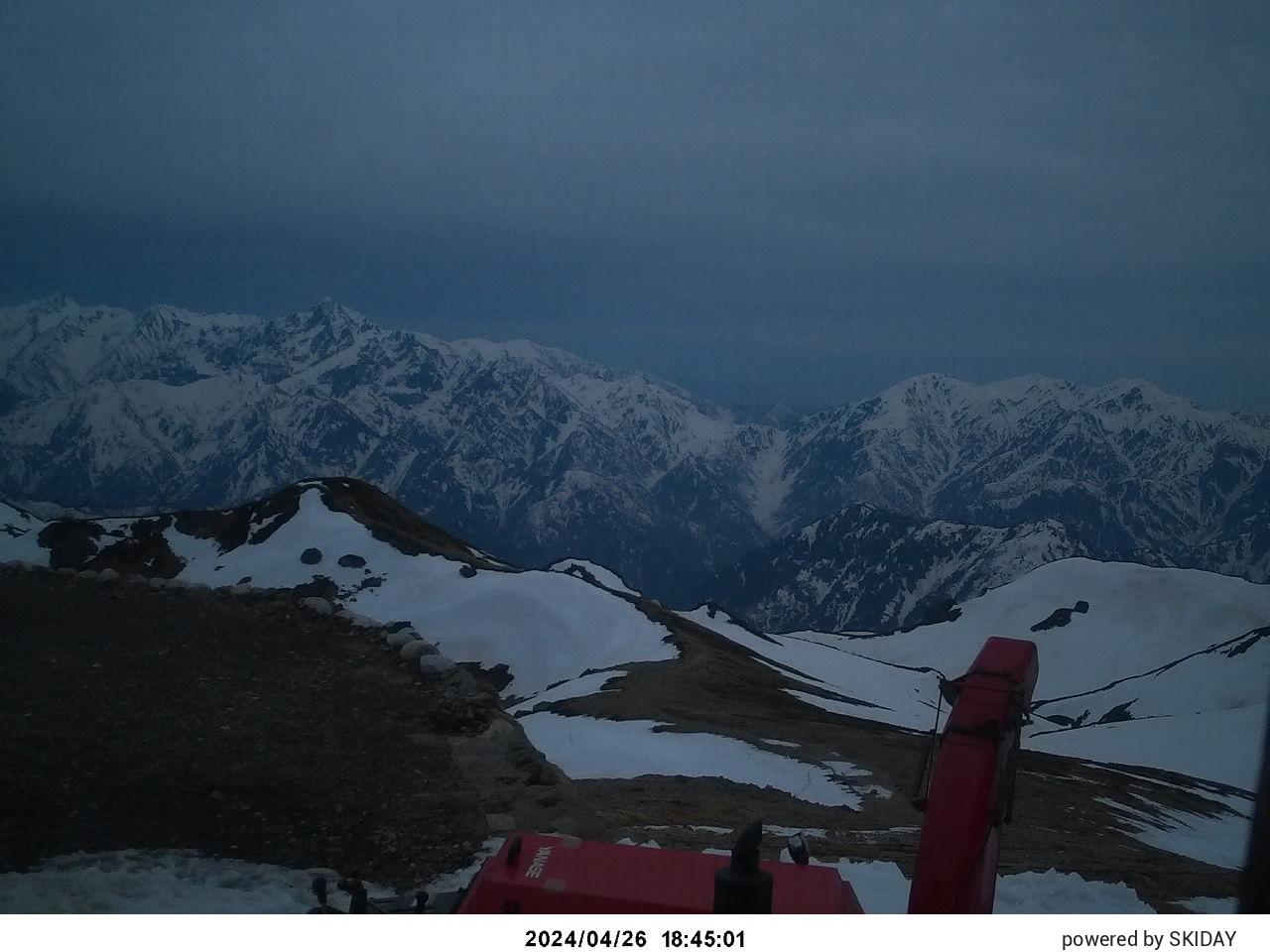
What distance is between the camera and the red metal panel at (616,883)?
6914 millimetres

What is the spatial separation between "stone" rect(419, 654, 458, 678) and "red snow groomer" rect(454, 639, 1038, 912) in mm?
9859

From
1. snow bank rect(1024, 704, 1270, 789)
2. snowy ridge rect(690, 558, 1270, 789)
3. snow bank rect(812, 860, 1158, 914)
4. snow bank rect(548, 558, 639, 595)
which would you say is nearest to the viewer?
snow bank rect(812, 860, 1158, 914)

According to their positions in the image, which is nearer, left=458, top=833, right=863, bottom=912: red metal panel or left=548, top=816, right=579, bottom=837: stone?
left=458, top=833, right=863, bottom=912: red metal panel

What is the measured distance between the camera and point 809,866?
7.54 m

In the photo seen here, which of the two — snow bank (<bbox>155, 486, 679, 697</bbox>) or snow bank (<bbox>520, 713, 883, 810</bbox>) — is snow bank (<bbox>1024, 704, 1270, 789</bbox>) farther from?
snow bank (<bbox>520, 713, 883, 810</bbox>)

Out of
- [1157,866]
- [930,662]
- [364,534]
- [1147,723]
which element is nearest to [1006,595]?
[930,662]

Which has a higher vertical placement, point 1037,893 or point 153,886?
point 1037,893

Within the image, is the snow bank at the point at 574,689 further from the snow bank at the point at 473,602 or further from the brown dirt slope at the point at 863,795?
the snow bank at the point at 473,602

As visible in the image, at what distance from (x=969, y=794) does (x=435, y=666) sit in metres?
11.3

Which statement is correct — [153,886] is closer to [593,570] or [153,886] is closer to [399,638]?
[399,638]

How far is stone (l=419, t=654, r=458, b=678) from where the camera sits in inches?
679

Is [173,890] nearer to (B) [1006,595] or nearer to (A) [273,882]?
(A) [273,882]

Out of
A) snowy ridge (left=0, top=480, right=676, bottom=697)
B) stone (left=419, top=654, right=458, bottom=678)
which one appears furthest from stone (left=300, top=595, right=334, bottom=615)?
snowy ridge (left=0, top=480, right=676, bottom=697)

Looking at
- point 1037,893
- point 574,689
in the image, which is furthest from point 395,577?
point 1037,893
